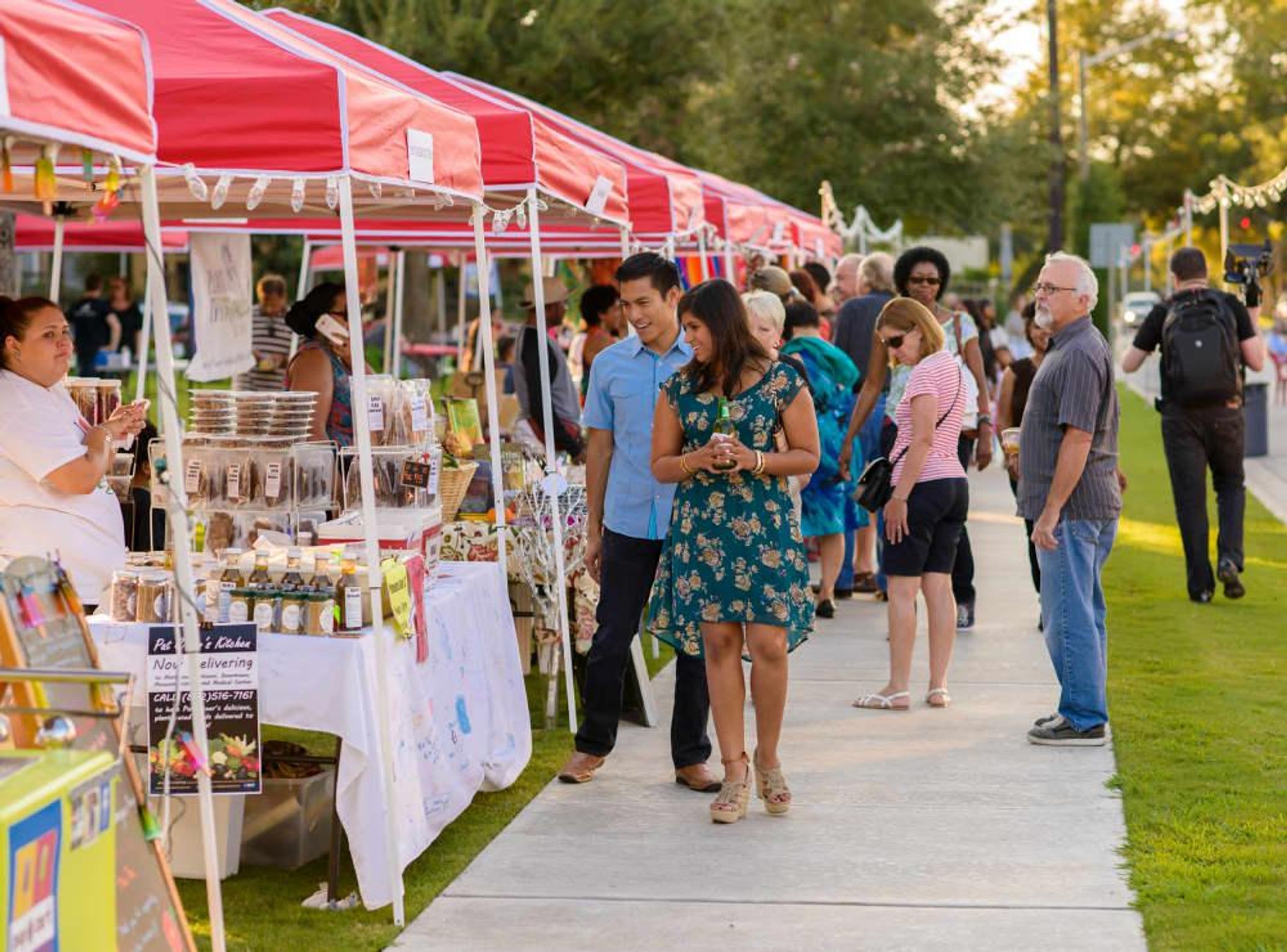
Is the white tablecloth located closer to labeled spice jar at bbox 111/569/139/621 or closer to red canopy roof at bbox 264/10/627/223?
labeled spice jar at bbox 111/569/139/621

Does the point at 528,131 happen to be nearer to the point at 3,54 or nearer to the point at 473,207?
the point at 473,207

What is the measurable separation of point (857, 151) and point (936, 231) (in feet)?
13.7

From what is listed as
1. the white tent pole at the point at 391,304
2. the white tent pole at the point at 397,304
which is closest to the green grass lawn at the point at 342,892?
the white tent pole at the point at 397,304

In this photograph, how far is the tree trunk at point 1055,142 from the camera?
44.6 metres

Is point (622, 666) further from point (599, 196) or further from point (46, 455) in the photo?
point (599, 196)

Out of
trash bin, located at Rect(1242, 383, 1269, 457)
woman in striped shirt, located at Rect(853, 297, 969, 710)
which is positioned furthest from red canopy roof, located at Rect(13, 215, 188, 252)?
trash bin, located at Rect(1242, 383, 1269, 457)

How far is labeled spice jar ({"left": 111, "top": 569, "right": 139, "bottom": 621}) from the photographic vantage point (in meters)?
5.78

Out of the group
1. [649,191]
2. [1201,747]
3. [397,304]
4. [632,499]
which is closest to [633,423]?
[632,499]

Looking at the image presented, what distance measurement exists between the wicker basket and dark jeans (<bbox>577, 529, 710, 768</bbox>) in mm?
1136

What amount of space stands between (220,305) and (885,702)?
205 inches

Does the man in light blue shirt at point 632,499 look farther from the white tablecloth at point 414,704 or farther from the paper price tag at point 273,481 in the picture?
the paper price tag at point 273,481

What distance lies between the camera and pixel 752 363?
6.33 meters

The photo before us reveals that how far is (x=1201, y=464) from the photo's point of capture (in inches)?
460

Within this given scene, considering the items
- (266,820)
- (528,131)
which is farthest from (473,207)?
(266,820)
